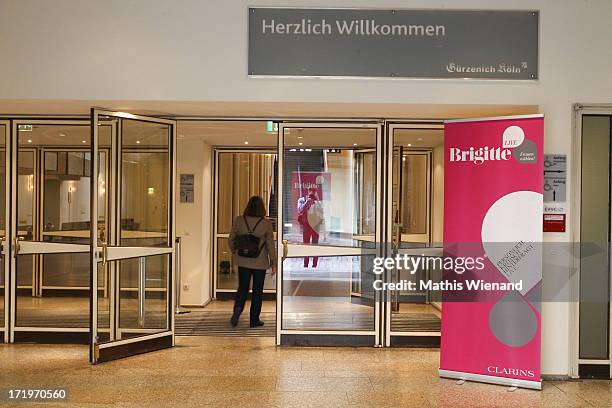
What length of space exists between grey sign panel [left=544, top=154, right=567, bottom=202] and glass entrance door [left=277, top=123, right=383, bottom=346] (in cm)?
176

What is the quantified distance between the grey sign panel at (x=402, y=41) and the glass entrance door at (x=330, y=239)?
1.29 meters

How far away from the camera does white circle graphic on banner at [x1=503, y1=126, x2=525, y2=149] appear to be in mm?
5574

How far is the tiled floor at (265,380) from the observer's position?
5238 mm

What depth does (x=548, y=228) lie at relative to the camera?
5840 mm

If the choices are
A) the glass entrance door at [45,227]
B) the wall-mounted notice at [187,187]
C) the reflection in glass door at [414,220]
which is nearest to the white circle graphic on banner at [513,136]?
the reflection in glass door at [414,220]

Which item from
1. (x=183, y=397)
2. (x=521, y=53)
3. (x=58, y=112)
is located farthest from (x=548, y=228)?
(x=58, y=112)

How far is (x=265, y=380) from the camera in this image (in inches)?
229

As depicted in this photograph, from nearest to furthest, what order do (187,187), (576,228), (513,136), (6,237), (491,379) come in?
(513,136) < (491,379) < (576,228) < (6,237) < (187,187)

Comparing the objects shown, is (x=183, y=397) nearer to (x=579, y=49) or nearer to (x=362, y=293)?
(x=362, y=293)

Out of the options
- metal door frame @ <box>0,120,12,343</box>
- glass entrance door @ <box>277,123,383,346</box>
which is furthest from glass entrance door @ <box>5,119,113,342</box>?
glass entrance door @ <box>277,123,383,346</box>

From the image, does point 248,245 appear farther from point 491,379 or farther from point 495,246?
point 491,379

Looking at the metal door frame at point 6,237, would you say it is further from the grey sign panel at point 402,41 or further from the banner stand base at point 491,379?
the banner stand base at point 491,379

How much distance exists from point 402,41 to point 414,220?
2.68 meters

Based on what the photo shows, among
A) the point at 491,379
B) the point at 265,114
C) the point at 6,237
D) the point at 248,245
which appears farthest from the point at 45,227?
the point at 491,379
